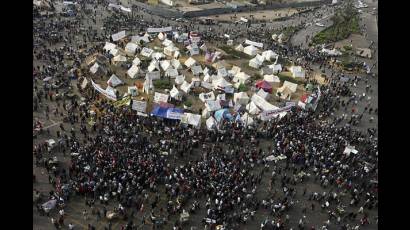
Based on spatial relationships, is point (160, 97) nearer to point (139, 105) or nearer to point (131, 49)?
point (139, 105)

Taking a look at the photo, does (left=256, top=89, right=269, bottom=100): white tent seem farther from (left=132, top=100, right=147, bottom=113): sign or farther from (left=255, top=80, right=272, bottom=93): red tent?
(left=132, top=100, right=147, bottom=113): sign

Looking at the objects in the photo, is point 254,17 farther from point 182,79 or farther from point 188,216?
point 188,216

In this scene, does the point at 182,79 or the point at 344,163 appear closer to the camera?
the point at 344,163

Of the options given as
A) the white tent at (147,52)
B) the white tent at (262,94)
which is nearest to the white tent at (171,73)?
the white tent at (147,52)

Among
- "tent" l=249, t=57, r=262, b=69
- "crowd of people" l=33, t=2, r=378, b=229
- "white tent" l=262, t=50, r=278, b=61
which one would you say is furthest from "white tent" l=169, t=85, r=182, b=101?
"white tent" l=262, t=50, r=278, b=61

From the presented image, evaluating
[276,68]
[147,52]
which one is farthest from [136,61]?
[276,68]
